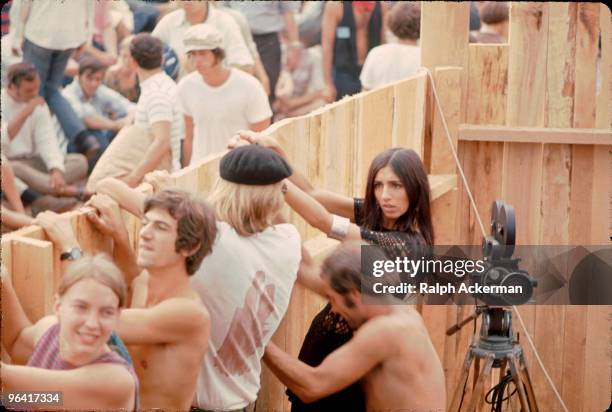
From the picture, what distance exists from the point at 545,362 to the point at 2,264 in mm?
4266

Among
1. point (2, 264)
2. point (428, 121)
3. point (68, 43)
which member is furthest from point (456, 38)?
point (2, 264)

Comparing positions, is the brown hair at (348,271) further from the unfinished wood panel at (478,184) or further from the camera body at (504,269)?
the unfinished wood panel at (478,184)

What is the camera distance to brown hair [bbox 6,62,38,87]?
7520 mm

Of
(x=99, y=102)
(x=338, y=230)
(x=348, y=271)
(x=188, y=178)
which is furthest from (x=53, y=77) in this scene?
(x=348, y=271)

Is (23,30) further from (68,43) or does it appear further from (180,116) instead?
(180,116)

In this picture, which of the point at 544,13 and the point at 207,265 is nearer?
the point at 207,265

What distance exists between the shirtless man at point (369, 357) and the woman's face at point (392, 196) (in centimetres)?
110

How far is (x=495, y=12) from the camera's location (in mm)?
9586

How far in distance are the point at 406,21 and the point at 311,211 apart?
A: 380 cm

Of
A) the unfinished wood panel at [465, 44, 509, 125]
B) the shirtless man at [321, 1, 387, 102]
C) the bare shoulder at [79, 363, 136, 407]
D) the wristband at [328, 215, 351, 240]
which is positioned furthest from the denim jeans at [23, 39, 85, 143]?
the bare shoulder at [79, 363, 136, 407]

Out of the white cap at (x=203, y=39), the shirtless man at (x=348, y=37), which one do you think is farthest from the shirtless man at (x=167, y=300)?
the shirtless man at (x=348, y=37)

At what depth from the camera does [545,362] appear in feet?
22.8

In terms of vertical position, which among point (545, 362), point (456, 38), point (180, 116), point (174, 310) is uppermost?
point (456, 38)

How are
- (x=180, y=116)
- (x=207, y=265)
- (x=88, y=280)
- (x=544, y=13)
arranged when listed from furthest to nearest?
(x=180, y=116), (x=544, y=13), (x=207, y=265), (x=88, y=280)
